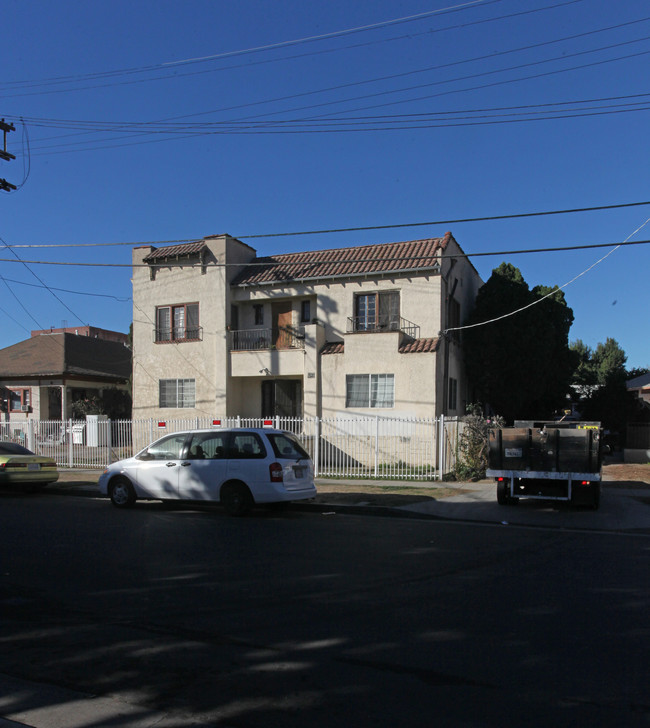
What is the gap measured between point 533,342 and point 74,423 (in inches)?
674

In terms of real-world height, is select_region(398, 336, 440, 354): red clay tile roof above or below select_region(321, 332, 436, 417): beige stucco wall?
above

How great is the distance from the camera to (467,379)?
25891 mm

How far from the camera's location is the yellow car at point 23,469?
15.2 meters

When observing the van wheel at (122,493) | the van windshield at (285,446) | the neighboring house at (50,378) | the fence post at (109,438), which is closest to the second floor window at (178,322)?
the fence post at (109,438)

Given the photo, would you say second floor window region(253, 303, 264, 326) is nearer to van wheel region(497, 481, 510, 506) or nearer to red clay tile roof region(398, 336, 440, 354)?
red clay tile roof region(398, 336, 440, 354)

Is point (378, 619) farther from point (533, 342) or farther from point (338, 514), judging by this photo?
point (533, 342)

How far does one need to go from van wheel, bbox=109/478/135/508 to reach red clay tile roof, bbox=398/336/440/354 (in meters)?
11.2

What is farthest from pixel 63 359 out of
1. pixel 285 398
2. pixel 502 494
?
pixel 502 494

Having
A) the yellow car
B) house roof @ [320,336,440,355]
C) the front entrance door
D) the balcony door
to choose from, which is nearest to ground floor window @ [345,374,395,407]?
house roof @ [320,336,440,355]

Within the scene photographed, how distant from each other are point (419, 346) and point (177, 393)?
1008 cm

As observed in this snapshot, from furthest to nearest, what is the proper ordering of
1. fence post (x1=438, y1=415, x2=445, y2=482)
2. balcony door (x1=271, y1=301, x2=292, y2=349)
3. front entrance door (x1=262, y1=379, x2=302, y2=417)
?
1. front entrance door (x1=262, y1=379, x2=302, y2=417)
2. balcony door (x1=271, y1=301, x2=292, y2=349)
3. fence post (x1=438, y1=415, x2=445, y2=482)

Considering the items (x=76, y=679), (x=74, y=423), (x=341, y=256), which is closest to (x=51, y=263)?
(x=74, y=423)

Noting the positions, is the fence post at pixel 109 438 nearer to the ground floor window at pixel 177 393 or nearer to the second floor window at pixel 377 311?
the ground floor window at pixel 177 393

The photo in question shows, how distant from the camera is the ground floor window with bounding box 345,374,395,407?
21891mm
